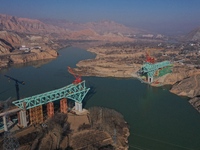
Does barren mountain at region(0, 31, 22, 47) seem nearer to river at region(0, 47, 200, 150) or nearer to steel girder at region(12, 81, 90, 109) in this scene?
river at region(0, 47, 200, 150)

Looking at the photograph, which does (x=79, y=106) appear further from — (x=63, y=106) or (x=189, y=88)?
(x=189, y=88)

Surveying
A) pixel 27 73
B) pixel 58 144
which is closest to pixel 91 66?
pixel 27 73

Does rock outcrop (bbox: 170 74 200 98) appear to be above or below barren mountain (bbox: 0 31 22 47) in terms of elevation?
below

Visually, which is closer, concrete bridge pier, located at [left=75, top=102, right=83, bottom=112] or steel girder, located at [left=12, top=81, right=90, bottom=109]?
steel girder, located at [left=12, top=81, right=90, bottom=109]

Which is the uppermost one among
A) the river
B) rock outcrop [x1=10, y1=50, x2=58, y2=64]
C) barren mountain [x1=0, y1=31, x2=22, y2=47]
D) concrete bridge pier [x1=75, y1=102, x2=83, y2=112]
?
barren mountain [x1=0, y1=31, x2=22, y2=47]

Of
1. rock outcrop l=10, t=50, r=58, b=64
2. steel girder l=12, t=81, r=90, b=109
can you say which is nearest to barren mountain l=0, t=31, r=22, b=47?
rock outcrop l=10, t=50, r=58, b=64

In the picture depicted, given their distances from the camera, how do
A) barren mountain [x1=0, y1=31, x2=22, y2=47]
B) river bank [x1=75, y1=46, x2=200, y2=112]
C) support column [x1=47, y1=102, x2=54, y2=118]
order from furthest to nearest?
1. barren mountain [x1=0, y1=31, x2=22, y2=47]
2. river bank [x1=75, y1=46, x2=200, y2=112]
3. support column [x1=47, y1=102, x2=54, y2=118]

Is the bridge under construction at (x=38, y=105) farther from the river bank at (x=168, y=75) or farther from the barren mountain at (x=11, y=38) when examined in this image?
the barren mountain at (x=11, y=38)
